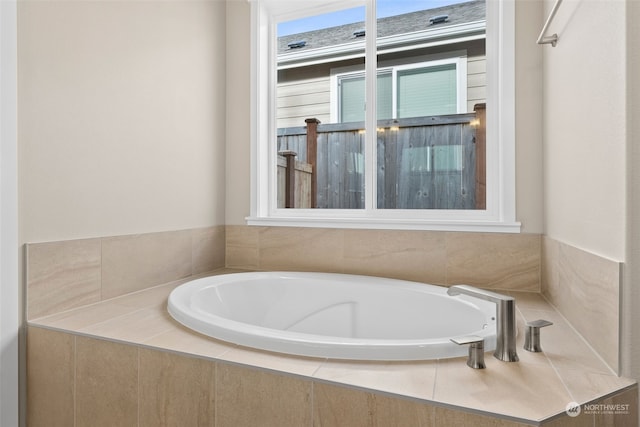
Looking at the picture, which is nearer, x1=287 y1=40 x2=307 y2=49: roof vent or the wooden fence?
the wooden fence

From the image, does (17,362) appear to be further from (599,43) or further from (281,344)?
(599,43)

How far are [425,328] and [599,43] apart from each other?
1203 mm

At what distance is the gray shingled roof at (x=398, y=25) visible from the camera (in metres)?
2.04

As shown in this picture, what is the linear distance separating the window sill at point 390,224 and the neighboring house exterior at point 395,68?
642mm

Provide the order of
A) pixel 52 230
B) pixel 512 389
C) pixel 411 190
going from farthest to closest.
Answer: pixel 411 190, pixel 52 230, pixel 512 389

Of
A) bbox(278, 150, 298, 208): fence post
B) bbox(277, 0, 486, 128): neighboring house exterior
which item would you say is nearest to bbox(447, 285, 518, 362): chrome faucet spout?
bbox(277, 0, 486, 128): neighboring house exterior

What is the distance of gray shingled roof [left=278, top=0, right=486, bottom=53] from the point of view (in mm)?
2043

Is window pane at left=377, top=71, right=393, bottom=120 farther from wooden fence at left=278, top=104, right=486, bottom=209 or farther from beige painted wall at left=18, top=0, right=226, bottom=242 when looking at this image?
beige painted wall at left=18, top=0, right=226, bottom=242

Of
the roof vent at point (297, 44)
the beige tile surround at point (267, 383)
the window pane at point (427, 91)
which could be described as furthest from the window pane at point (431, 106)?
the beige tile surround at point (267, 383)

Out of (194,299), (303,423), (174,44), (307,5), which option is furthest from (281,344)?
(307,5)

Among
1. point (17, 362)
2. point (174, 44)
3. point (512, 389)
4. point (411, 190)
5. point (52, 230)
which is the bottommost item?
point (17, 362)

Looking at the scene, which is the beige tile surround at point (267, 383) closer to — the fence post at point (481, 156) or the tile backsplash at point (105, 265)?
the tile backsplash at point (105, 265)

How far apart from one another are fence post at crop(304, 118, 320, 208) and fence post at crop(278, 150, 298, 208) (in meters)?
0.13

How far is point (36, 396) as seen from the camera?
127cm
